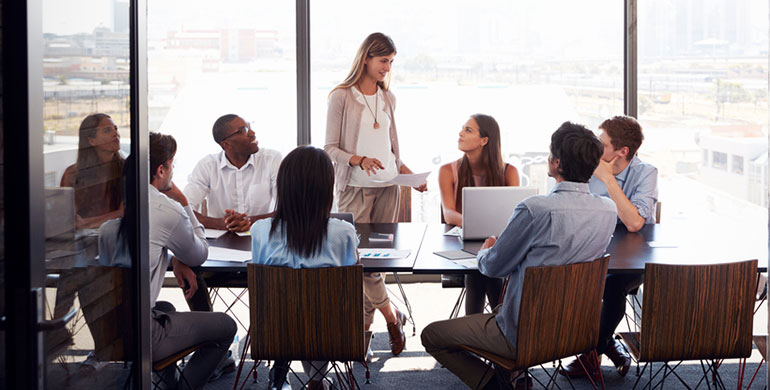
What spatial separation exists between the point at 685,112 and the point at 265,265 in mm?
4255

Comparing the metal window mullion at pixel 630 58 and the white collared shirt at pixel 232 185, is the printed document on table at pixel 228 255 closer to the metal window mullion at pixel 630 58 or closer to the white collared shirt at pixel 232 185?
the white collared shirt at pixel 232 185

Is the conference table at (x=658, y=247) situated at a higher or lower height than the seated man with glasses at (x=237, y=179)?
lower

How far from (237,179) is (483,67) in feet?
7.77

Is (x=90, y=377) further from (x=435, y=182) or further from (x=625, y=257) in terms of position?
(x=435, y=182)

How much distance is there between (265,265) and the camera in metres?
2.91

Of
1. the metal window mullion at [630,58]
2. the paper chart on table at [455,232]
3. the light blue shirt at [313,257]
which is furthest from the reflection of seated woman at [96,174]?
the metal window mullion at [630,58]

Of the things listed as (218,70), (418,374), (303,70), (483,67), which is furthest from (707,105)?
(218,70)

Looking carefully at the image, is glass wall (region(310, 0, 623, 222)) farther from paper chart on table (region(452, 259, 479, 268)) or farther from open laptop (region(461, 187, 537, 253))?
paper chart on table (region(452, 259, 479, 268))

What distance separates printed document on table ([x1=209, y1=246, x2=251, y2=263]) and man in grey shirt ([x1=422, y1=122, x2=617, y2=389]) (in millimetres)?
1057

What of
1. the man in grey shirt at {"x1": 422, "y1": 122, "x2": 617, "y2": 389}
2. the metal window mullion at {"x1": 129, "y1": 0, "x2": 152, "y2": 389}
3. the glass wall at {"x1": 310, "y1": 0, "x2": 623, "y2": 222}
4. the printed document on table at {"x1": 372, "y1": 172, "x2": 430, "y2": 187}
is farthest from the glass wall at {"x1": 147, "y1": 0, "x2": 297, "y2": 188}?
the metal window mullion at {"x1": 129, "y1": 0, "x2": 152, "y2": 389}

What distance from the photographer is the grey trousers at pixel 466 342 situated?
3.18m

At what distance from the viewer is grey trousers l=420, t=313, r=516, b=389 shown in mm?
3178

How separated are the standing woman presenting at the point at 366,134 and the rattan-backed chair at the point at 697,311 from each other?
2.31 meters

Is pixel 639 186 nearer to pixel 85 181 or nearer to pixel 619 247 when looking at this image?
pixel 619 247
